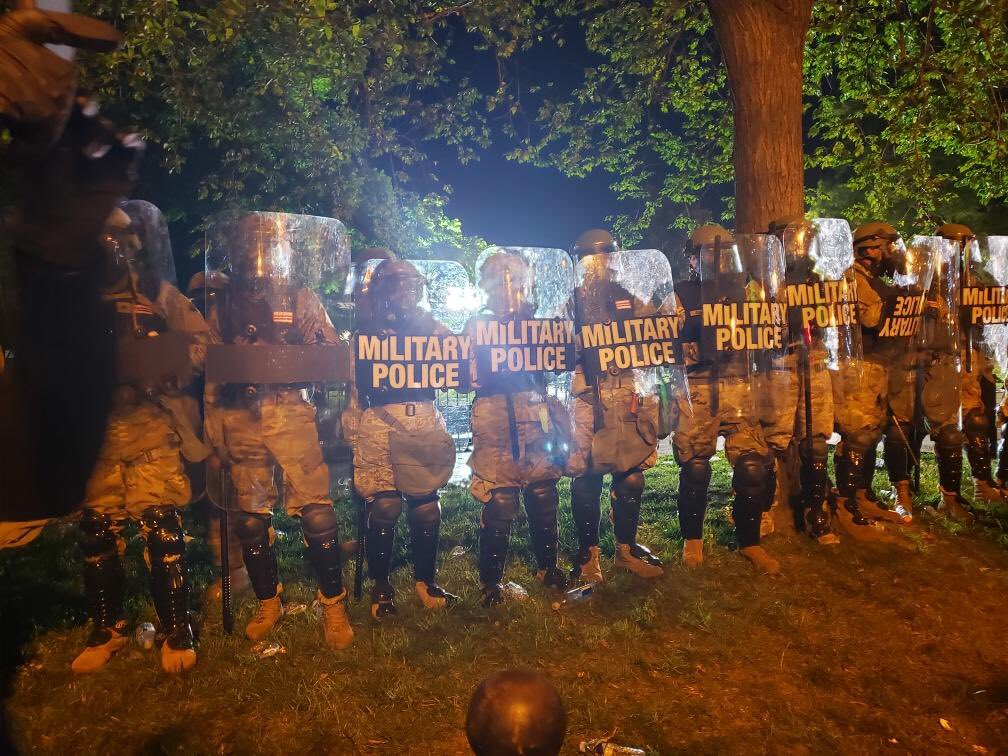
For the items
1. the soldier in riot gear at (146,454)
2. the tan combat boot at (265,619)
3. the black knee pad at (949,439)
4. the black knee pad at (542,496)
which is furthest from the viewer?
the black knee pad at (949,439)

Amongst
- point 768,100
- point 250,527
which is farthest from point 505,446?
point 768,100

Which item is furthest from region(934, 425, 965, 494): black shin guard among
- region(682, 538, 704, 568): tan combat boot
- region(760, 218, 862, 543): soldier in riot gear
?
region(682, 538, 704, 568): tan combat boot

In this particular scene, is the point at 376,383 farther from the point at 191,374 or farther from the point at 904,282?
the point at 904,282

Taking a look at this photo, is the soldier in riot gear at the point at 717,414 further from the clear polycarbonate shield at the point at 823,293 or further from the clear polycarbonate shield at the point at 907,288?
the clear polycarbonate shield at the point at 907,288

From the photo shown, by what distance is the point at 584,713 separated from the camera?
3.21m

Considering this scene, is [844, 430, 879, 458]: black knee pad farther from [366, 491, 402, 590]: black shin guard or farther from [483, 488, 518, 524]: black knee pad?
[366, 491, 402, 590]: black shin guard

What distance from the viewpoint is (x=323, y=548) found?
411 cm

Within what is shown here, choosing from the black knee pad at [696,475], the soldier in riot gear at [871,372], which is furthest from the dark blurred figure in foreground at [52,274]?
the soldier in riot gear at [871,372]

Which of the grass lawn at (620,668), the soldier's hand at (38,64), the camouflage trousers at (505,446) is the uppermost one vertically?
the soldier's hand at (38,64)

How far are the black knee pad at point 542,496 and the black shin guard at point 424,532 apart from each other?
2.30 ft

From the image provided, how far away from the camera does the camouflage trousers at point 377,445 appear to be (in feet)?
14.3

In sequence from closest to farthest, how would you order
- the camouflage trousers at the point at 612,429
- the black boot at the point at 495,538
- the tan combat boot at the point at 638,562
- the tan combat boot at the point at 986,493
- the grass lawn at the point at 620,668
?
Answer: 1. the grass lawn at the point at 620,668
2. the black boot at the point at 495,538
3. the camouflage trousers at the point at 612,429
4. the tan combat boot at the point at 638,562
5. the tan combat boot at the point at 986,493

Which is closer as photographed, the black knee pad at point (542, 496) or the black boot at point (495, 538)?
the black boot at point (495, 538)

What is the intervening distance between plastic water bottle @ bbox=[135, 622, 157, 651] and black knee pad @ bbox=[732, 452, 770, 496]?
432cm
